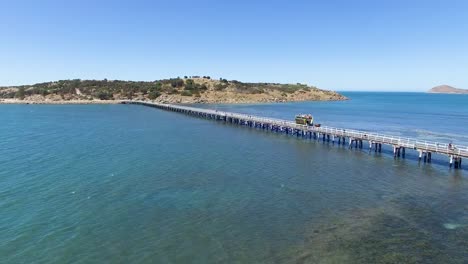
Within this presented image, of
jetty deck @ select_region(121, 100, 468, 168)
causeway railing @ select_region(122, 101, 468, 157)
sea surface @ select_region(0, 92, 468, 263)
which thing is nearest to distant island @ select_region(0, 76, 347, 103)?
jetty deck @ select_region(121, 100, 468, 168)

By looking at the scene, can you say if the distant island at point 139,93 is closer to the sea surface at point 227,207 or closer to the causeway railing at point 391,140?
the causeway railing at point 391,140

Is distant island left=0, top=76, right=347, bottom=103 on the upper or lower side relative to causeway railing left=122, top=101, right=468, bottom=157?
upper

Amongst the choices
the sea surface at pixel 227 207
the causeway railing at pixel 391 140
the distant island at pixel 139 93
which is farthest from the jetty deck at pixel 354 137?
the distant island at pixel 139 93

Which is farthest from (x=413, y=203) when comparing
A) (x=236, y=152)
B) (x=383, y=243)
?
(x=236, y=152)

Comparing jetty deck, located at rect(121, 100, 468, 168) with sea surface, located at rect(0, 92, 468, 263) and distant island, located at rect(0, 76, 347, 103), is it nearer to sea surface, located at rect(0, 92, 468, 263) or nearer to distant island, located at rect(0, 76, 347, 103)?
sea surface, located at rect(0, 92, 468, 263)

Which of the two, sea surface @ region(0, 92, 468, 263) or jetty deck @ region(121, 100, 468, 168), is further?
jetty deck @ region(121, 100, 468, 168)

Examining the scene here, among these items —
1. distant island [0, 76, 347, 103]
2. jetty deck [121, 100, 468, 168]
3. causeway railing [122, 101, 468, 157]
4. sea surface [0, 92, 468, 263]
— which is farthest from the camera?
distant island [0, 76, 347, 103]

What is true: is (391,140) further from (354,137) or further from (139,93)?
(139,93)
